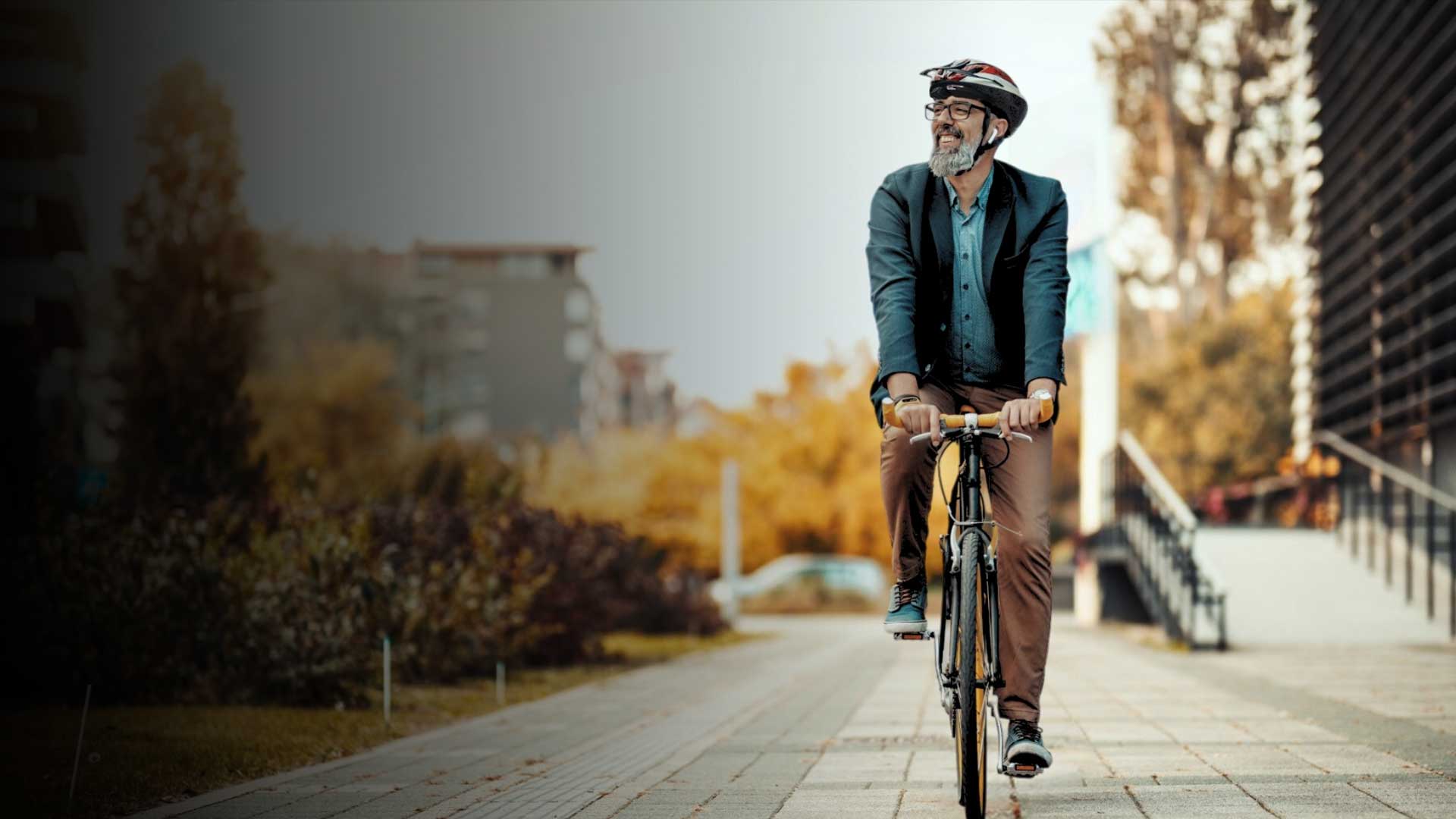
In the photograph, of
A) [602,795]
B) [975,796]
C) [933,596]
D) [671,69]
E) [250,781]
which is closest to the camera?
[975,796]

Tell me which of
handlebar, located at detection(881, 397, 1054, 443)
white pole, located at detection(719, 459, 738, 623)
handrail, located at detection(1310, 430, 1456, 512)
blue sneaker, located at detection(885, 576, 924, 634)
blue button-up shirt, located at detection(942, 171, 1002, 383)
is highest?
blue button-up shirt, located at detection(942, 171, 1002, 383)

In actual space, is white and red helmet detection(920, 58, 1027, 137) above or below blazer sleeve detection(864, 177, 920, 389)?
above

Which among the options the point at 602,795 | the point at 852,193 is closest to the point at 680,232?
the point at 852,193

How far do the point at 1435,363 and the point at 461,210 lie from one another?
2776 cm

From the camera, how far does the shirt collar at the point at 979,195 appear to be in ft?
18.9

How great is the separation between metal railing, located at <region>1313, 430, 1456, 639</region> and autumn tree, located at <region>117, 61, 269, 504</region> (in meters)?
12.1

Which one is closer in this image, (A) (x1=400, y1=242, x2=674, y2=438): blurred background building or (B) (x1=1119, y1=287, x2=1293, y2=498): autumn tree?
(B) (x1=1119, y1=287, x2=1293, y2=498): autumn tree

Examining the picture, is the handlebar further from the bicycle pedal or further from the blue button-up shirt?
the bicycle pedal

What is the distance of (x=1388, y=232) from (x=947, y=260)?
17.6 m

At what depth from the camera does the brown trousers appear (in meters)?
5.55

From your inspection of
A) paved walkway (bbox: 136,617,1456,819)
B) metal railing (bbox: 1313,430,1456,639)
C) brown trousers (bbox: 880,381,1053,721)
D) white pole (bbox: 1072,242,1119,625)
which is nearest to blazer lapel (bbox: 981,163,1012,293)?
brown trousers (bbox: 880,381,1053,721)

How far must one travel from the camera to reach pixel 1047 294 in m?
5.60

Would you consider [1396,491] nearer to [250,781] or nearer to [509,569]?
[509,569]

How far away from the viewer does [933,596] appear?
43.2 m
